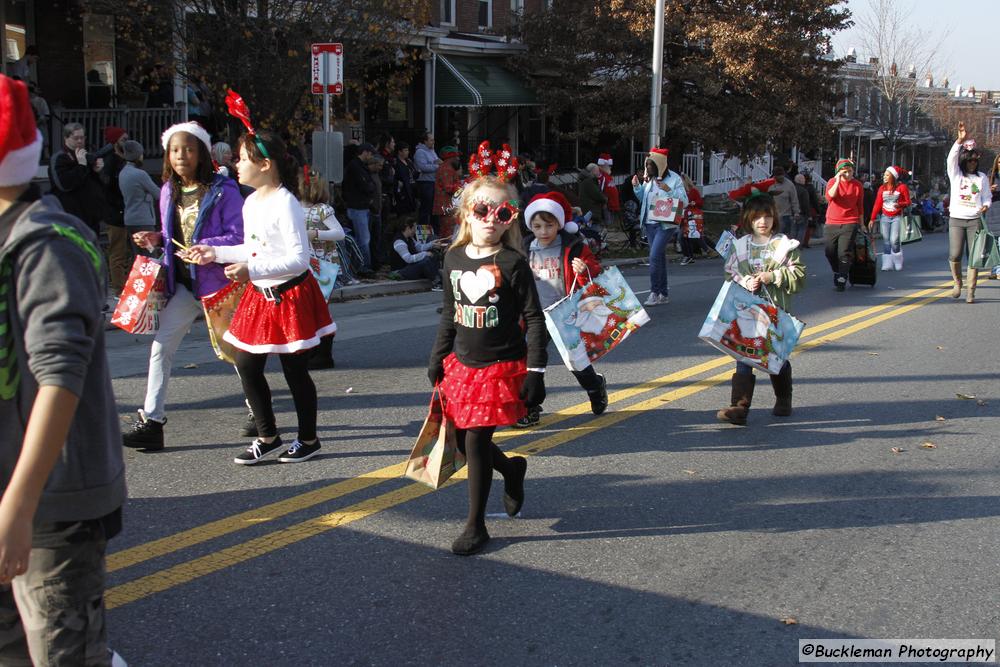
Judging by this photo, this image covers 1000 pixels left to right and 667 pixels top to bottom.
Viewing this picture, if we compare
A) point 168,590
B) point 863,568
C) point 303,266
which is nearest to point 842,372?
point 863,568

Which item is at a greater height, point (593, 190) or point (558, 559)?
point (593, 190)

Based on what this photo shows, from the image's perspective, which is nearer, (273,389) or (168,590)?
(168,590)

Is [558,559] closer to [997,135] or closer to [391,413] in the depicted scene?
[391,413]

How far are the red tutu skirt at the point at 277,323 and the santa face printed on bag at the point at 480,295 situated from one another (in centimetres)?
132

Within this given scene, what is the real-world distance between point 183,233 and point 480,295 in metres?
2.26

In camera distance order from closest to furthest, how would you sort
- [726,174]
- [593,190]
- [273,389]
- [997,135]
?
[273,389], [593,190], [726,174], [997,135]

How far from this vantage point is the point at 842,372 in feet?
29.1

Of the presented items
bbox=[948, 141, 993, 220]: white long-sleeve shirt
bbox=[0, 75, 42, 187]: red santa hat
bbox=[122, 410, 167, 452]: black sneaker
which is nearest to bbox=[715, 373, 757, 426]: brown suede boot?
bbox=[122, 410, 167, 452]: black sneaker

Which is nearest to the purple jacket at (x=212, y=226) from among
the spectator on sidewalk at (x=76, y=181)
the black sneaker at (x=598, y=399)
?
the black sneaker at (x=598, y=399)

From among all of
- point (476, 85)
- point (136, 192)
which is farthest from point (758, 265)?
point (476, 85)

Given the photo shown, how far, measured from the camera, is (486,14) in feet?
90.9

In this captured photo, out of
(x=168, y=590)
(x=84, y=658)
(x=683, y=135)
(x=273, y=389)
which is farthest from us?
(x=683, y=135)

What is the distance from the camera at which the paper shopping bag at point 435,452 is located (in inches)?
189

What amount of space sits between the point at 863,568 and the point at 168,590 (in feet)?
9.40
